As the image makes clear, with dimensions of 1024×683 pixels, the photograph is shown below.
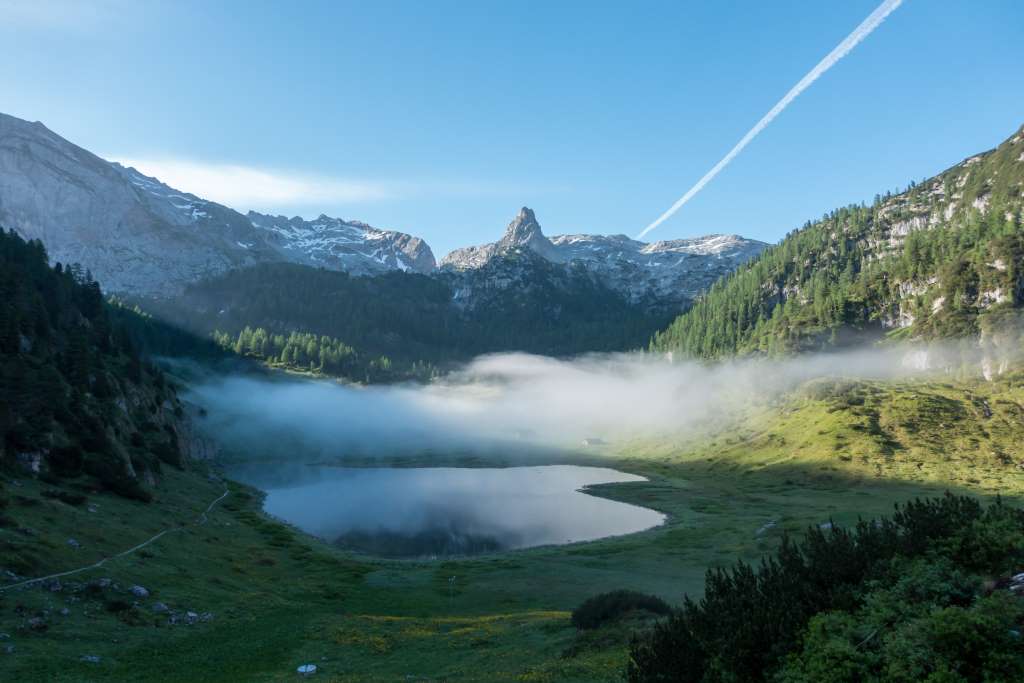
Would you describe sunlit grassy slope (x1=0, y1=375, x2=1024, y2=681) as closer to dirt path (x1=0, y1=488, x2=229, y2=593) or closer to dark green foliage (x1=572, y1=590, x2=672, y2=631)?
dirt path (x1=0, y1=488, x2=229, y2=593)

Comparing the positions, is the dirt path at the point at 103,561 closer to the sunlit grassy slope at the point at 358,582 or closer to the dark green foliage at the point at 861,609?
the sunlit grassy slope at the point at 358,582

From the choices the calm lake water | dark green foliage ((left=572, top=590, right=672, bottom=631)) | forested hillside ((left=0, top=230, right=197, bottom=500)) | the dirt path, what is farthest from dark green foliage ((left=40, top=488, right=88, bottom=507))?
dark green foliage ((left=572, top=590, right=672, bottom=631))

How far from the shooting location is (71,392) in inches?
3521

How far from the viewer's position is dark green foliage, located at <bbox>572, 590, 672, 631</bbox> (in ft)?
122

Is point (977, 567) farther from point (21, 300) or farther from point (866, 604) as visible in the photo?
point (21, 300)

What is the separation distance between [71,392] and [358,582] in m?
57.4

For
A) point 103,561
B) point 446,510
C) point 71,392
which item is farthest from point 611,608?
point 446,510

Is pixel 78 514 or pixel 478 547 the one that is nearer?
pixel 78 514

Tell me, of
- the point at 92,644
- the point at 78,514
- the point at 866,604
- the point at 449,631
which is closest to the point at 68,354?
the point at 78,514

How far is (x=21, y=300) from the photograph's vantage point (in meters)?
106

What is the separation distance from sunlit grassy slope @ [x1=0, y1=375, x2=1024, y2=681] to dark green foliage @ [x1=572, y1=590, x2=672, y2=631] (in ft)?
5.96

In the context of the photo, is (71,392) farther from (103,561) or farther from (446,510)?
(446,510)

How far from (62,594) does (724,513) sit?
103m

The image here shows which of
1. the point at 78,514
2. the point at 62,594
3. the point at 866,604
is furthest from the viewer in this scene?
the point at 78,514
